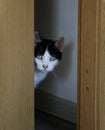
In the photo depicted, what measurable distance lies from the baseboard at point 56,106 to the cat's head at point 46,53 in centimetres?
31

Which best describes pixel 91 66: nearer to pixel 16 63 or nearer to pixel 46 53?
pixel 16 63

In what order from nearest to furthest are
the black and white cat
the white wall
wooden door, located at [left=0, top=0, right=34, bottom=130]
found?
1. wooden door, located at [left=0, top=0, right=34, bottom=130]
2. the black and white cat
3. the white wall

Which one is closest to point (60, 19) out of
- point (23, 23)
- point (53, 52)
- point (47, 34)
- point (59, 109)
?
point (47, 34)

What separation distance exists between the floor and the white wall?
14 cm

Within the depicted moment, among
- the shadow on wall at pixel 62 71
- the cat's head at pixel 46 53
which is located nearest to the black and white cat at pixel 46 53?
the cat's head at pixel 46 53

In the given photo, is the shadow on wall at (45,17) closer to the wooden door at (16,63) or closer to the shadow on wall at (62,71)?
the shadow on wall at (62,71)

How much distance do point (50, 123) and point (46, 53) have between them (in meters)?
0.44

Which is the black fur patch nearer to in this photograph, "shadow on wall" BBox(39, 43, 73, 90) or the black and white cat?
the black and white cat

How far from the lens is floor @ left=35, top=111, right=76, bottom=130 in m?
1.66

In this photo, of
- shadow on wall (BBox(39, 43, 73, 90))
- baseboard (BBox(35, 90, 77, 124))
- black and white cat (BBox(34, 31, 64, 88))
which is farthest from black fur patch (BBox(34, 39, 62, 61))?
baseboard (BBox(35, 90, 77, 124))

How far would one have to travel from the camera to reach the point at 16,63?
108cm

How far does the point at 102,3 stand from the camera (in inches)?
43.7

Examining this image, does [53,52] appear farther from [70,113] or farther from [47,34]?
[70,113]

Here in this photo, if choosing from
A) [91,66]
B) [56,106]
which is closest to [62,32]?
[56,106]
